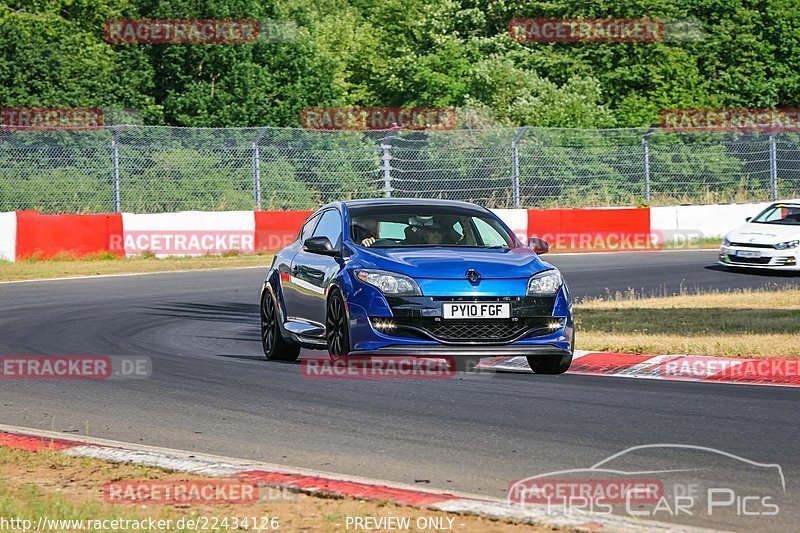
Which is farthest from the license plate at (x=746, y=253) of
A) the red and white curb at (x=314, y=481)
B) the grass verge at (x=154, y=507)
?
the grass verge at (x=154, y=507)

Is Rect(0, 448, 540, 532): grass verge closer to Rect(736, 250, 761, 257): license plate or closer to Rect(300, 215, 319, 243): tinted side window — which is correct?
Rect(300, 215, 319, 243): tinted side window

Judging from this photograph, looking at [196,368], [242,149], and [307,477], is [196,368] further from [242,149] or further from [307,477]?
[242,149]

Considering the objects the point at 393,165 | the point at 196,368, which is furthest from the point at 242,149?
the point at 196,368

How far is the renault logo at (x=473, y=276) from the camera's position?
417 inches

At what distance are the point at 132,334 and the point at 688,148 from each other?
2030cm

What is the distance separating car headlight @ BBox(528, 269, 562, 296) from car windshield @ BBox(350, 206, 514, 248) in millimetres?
919

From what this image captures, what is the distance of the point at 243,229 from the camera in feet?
93.8

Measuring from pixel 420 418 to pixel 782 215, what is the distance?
18657 millimetres

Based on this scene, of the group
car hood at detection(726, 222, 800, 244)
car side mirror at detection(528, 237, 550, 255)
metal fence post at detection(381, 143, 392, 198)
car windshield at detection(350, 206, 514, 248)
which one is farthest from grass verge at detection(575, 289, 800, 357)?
metal fence post at detection(381, 143, 392, 198)

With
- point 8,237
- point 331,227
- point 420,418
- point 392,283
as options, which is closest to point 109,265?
point 8,237

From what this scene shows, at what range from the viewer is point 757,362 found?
12.0m

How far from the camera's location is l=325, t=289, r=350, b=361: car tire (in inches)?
429

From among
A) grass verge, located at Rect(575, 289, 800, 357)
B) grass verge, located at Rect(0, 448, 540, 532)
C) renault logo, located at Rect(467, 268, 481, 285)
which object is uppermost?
renault logo, located at Rect(467, 268, 481, 285)

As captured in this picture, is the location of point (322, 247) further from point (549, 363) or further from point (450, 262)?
point (549, 363)
